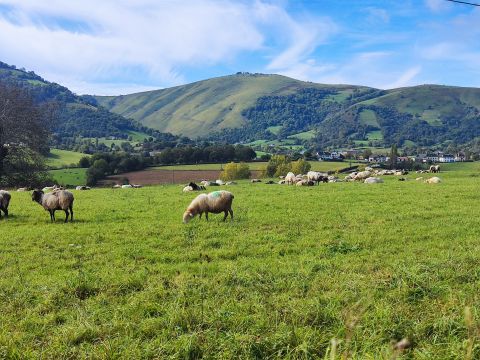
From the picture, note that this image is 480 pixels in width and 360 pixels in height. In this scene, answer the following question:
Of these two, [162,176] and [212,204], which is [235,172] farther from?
[212,204]

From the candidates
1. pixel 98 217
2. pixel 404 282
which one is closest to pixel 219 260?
pixel 404 282

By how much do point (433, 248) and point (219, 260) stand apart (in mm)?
6871

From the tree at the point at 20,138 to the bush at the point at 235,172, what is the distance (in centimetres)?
4655

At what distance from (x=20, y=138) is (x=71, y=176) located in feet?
173

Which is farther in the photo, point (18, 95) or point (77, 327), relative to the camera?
point (18, 95)

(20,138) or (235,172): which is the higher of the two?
(20,138)

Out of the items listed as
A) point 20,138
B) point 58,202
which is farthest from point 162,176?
point 58,202

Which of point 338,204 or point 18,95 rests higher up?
point 18,95

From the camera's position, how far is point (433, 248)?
12258mm

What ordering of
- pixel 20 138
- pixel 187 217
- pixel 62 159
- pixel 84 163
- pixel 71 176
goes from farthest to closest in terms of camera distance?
pixel 62 159 → pixel 84 163 → pixel 71 176 → pixel 20 138 → pixel 187 217

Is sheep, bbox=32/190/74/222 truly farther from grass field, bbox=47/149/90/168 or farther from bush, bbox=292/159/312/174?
grass field, bbox=47/149/90/168

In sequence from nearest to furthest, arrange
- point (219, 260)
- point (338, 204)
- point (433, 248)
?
point (219, 260), point (433, 248), point (338, 204)

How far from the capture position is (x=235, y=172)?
94.6 m

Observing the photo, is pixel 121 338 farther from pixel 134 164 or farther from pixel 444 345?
pixel 134 164
